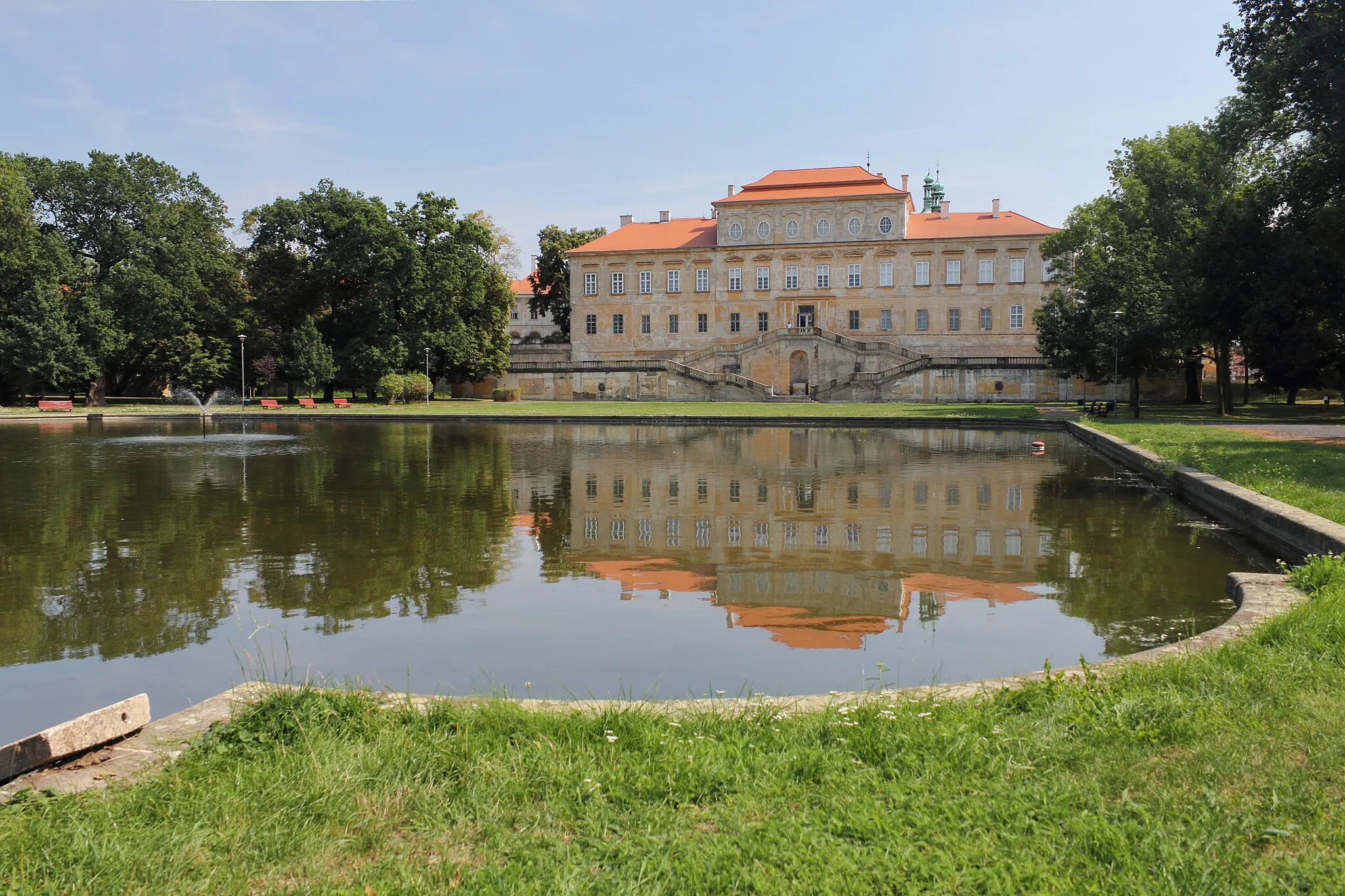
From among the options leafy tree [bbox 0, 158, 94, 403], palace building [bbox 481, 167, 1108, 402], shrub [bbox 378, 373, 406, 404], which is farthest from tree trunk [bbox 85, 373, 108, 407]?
palace building [bbox 481, 167, 1108, 402]

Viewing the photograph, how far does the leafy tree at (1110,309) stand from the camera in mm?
39125

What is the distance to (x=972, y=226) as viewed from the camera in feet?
224

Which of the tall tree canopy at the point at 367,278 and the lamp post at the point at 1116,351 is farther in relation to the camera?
the tall tree canopy at the point at 367,278

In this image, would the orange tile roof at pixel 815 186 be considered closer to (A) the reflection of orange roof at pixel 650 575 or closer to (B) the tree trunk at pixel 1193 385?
(B) the tree trunk at pixel 1193 385

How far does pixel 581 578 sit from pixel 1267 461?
505 inches

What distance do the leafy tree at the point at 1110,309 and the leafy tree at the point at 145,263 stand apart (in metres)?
44.5

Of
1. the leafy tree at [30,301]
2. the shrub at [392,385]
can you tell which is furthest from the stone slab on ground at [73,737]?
the leafy tree at [30,301]

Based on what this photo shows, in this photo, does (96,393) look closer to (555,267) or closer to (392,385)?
(392,385)

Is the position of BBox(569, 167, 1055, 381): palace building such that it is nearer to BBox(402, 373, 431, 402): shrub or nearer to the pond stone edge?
BBox(402, 373, 431, 402): shrub

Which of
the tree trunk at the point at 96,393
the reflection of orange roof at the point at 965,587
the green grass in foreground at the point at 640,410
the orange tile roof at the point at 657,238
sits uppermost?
the orange tile roof at the point at 657,238

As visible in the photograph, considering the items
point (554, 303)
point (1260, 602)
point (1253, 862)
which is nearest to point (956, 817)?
point (1253, 862)

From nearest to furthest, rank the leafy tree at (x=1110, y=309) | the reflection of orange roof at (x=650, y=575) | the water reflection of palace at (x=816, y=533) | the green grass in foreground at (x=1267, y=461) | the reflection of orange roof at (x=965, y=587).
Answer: the water reflection of palace at (x=816, y=533) → the reflection of orange roof at (x=965, y=587) → the reflection of orange roof at (x=650, y=575) → the green grass in foreground at (x=1267, y=461) → the leafy tree at (x=1110, y=309)

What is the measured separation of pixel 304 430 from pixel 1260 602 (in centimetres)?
3233

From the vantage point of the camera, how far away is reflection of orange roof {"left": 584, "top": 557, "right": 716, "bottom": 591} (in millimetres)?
8984
